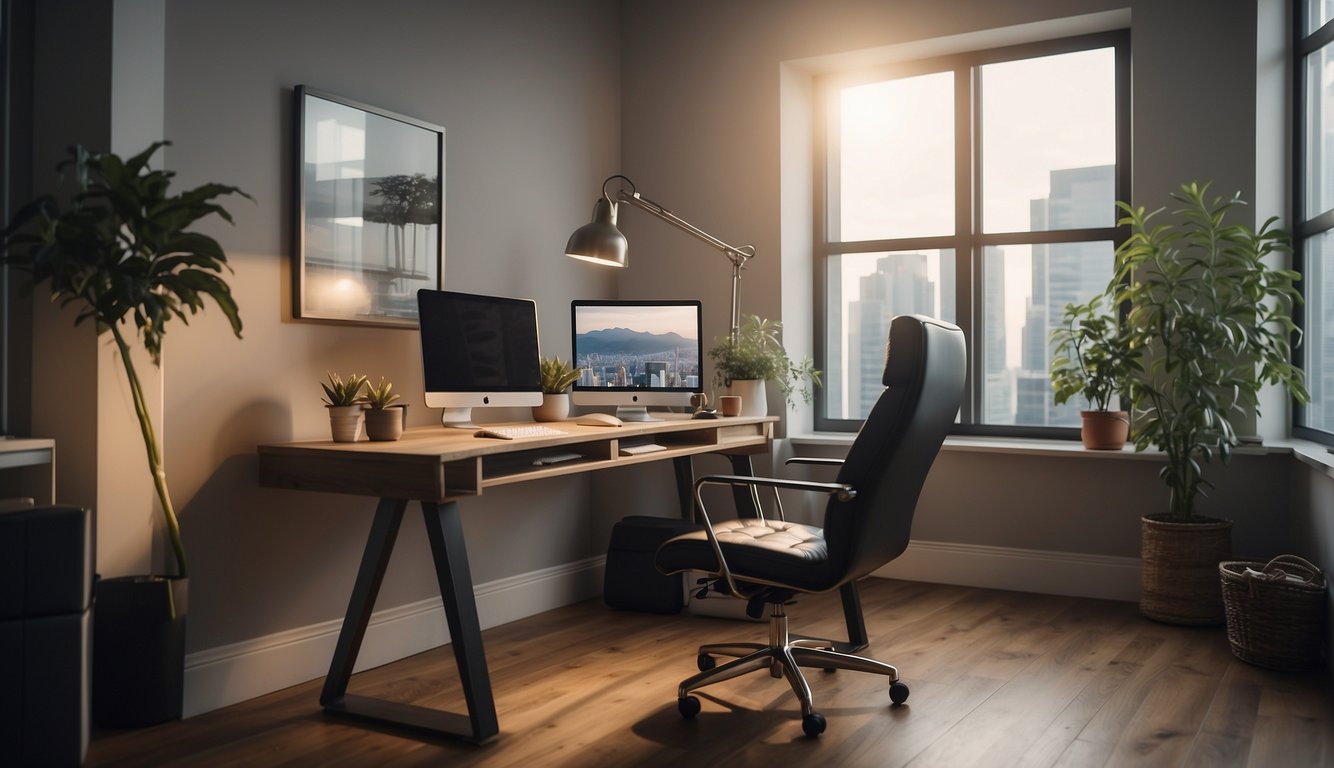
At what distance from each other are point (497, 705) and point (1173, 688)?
1982 millimetres

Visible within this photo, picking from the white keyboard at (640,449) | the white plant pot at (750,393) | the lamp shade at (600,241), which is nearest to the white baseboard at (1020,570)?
the white plant pot at (750,393)

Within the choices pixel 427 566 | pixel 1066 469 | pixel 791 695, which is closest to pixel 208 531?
pixel 427 566

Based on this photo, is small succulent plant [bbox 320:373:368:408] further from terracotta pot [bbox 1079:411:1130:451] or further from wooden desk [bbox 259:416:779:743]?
terracotta pot [bbox 1079:411:1130:451]

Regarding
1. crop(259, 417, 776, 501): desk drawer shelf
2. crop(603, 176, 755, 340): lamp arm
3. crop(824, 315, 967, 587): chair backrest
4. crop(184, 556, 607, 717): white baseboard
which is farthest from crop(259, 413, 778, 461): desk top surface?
crop(824, 315, 967, 587): chair backrest

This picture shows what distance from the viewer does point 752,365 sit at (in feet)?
14.0

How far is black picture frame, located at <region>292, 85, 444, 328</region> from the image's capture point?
3178mm

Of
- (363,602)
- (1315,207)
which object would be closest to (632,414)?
(363,602)

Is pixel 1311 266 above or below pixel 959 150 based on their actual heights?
below

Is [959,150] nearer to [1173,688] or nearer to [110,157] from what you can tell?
[1173,688]

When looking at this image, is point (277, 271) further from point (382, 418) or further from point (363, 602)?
point (363, 602)

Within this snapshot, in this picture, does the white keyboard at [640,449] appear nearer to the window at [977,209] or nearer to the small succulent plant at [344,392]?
the small succulent plant at [344,392]

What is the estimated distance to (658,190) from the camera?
4879mm

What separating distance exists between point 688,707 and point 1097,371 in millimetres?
2177

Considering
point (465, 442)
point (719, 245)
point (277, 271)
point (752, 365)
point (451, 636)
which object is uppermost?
point (719, 245)
